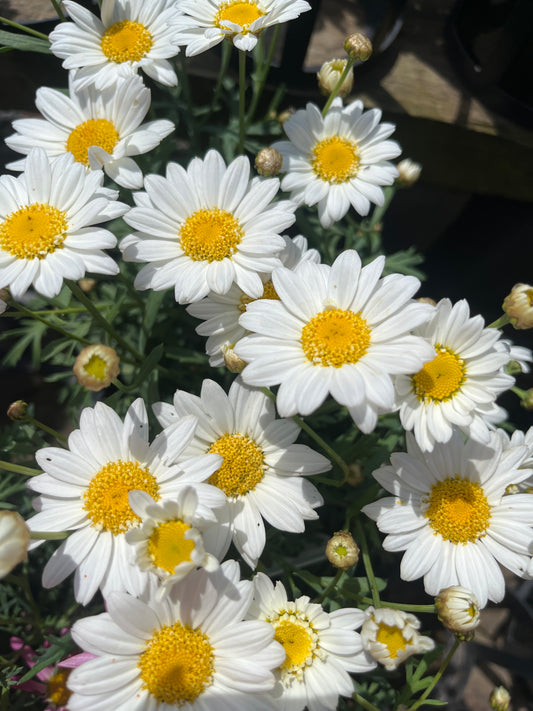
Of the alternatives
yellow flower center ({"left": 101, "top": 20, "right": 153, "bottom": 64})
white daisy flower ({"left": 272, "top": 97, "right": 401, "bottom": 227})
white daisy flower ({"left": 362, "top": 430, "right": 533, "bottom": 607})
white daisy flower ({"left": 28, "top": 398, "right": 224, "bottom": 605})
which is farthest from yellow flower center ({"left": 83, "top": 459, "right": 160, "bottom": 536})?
yellow flower center ({"left": 101, "top": 20, "right": 153, "bottom": 64})

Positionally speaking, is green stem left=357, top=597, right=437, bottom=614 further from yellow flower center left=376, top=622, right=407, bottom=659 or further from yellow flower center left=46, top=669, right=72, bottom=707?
yellow flower center left=46, top=669, right=72, bottom=707

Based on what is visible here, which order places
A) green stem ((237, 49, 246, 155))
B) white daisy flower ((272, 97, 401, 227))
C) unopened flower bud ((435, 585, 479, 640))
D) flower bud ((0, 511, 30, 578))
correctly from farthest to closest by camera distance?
white daisy flower ((272, 97, 401, 227)), green stem ((237, 49, 246, 155)), unopened flower bud ((435, 585, 479, 640)), flower bud ((0, 511, 30, 578))

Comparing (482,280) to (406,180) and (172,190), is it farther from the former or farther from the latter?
(172,190)

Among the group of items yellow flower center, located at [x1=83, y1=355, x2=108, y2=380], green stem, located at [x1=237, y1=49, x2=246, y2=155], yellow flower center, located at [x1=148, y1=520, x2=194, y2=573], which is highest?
green stem, located at [x1=237, y1=49, x2=246, y2=155]

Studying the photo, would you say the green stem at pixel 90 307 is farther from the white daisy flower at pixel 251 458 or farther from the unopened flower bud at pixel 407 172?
the unopened flower bud at pixel 407 172

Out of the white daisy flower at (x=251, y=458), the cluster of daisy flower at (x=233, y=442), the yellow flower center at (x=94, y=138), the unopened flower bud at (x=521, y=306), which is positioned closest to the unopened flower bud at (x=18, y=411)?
the cluster of daisy flower at (x=233, y=442)
